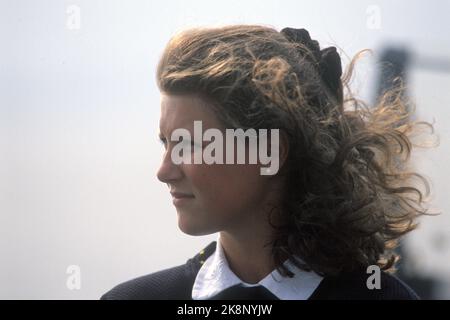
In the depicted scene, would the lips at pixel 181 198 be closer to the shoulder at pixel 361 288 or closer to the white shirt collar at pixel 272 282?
the white shirt collar at pixel 272 282

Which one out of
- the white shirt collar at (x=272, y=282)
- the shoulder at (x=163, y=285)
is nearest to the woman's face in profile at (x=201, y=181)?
the white shirt collar at (x=272, y=282)

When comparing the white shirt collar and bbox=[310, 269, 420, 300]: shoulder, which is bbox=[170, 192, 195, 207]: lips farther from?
bbox=[310, 269, 420, 300]: shoulder

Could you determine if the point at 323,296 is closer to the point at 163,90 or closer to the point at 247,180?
the point at 247,180

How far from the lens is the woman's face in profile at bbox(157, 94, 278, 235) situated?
67.6 inches

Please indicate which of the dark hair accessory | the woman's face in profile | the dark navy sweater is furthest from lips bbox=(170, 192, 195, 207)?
the dark hair accessory

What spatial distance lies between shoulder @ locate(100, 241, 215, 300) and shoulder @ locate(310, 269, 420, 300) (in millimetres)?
353

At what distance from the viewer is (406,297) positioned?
179 centimetres

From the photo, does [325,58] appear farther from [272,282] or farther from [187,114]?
[272,282]

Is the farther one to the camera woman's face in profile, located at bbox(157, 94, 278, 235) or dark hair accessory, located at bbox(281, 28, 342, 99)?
dark hair accessory, located at bbox(281, 28, 342, 99)

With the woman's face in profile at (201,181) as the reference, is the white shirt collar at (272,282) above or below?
below

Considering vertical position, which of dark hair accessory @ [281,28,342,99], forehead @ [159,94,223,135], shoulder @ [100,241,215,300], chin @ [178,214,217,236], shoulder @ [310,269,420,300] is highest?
dark hair accessory @ [281,28,342,99]

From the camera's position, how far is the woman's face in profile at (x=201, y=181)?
1716 millimetres

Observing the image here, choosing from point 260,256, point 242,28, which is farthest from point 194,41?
point 260,256

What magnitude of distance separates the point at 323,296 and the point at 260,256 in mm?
184
